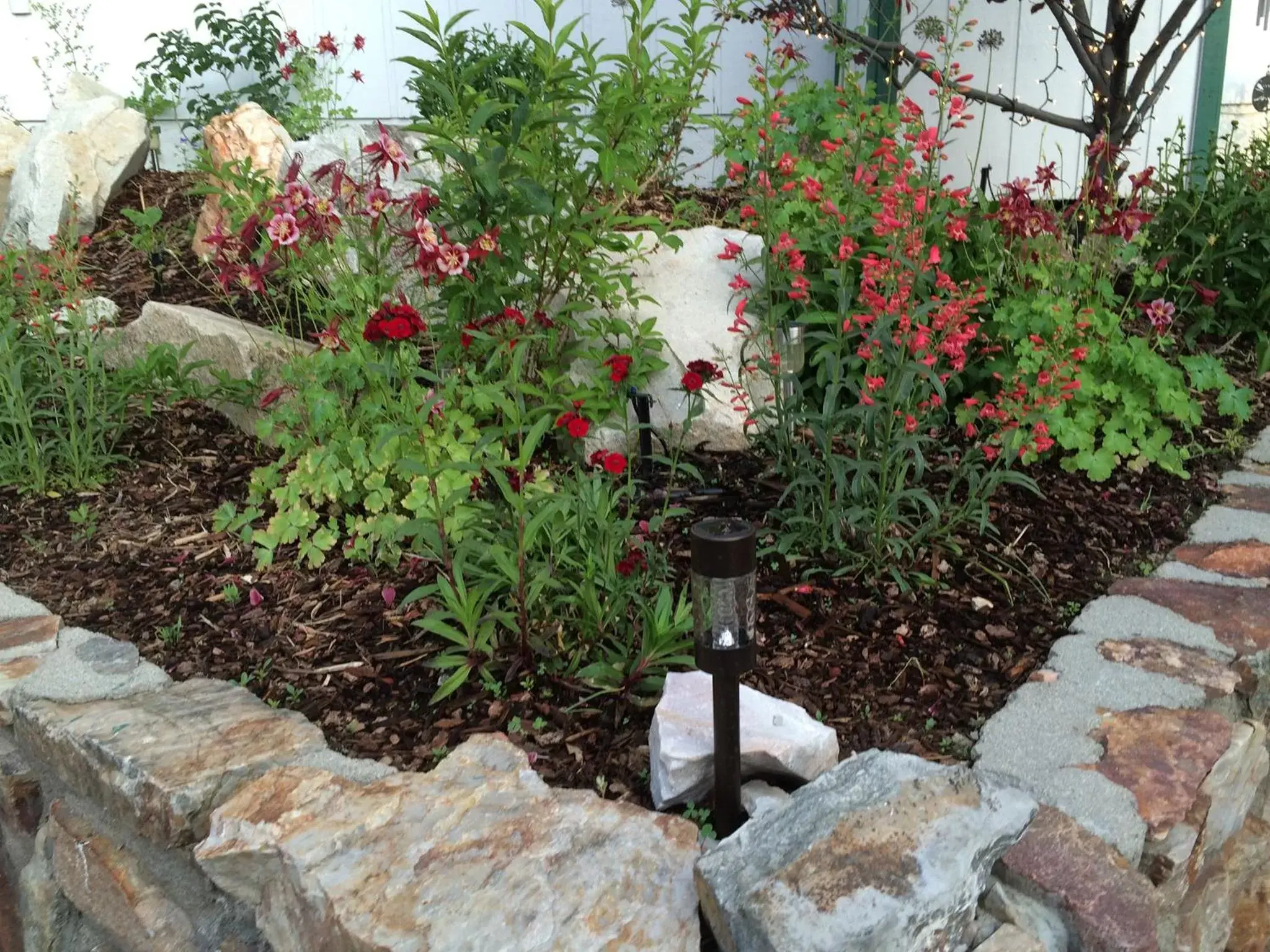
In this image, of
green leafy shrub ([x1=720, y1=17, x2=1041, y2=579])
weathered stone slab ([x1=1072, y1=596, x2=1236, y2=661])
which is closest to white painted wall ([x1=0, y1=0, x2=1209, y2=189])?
green leafy shrub ([x1=720, y1=17, x2=1041, y2=579])

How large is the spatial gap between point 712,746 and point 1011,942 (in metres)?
0.55

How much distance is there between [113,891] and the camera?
2.09 metres

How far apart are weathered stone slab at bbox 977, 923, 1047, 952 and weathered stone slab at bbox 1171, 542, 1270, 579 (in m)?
1.47

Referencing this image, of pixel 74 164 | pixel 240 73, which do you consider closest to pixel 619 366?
pixel 74 164

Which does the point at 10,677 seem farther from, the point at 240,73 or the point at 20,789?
the point at 240,73

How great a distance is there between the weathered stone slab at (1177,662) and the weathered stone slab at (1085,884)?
593 mm

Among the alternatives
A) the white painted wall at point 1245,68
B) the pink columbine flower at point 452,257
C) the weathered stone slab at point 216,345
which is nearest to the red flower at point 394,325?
the pink columbine flower at point 452,257

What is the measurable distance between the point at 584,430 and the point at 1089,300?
185 centimetres

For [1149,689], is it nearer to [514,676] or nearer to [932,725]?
[932,725]

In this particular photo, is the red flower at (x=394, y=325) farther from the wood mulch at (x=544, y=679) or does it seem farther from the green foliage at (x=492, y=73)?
the green foliage at (x=492, y=73)

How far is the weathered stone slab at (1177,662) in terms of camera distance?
6.85 feet

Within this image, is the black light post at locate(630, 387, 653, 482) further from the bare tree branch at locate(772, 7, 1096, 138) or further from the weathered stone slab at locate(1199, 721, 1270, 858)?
the bare tree branch at locate(772, 7, 1096, 138)

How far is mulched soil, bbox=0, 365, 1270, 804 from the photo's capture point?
209cm

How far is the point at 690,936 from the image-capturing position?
1.45 metres
